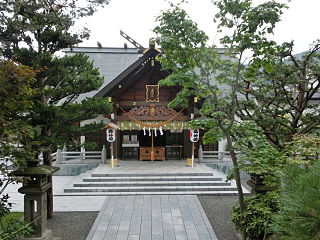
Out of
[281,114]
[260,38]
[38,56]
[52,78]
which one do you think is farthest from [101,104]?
[281,114]

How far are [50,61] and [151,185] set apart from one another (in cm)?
800

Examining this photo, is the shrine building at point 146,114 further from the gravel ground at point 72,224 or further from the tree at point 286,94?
the gravel ground at point 72,224

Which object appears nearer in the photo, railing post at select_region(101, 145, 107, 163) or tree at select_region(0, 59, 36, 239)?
tree at select_region(0, 59, 36, 239)

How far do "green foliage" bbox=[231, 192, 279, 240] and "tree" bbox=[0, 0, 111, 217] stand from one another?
6139 mm

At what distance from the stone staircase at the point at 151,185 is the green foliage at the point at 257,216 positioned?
16.9 ft

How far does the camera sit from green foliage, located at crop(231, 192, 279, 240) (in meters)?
6.18

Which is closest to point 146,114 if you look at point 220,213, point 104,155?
point 104,155

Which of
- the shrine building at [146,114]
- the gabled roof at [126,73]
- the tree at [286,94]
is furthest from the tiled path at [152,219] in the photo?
the gabled roof at [126,73]

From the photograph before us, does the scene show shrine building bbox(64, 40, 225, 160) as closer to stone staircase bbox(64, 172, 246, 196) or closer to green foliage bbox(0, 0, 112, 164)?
stone staircase bbox(64, 172, 246, 196)

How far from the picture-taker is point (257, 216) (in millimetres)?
6449

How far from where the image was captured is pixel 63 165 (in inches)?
629

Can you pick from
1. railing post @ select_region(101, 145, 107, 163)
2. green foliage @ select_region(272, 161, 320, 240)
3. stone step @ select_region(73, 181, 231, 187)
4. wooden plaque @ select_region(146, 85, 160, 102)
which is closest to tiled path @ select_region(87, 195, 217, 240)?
stone step @ select_region(73, 181, 231, 187)

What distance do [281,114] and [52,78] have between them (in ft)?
31.0

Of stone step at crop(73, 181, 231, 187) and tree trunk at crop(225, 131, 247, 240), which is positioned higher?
tree trunk at crop(225, 131, 247, 240)
